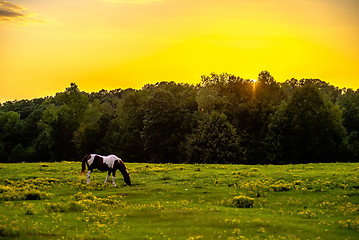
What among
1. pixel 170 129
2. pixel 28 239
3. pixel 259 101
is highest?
pixel 259 101

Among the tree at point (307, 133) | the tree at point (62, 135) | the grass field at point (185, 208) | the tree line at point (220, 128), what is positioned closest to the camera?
the grass field at point (185, 208)

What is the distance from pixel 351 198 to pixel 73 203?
18089 mm

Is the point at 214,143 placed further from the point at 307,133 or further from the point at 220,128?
the point at 307,133

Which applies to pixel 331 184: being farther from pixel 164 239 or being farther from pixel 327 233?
pixel 164 239

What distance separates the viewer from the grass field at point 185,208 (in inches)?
750

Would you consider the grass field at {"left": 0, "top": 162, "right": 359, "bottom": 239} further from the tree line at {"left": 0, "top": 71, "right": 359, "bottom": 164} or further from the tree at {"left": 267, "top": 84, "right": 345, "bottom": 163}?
the tree line at {"left": 0, "top": 71, "right": 359, "bottom": 164}

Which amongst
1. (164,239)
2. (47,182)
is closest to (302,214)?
(164,239)

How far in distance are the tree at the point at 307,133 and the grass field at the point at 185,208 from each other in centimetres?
3749

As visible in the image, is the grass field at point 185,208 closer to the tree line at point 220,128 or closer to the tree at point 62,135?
the tree line at point 220,128

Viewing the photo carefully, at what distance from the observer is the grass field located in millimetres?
19047

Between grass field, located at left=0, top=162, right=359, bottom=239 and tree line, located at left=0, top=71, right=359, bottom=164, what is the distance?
38424mm

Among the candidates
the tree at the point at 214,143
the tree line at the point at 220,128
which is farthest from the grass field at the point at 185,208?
the tree at the point at 214,143

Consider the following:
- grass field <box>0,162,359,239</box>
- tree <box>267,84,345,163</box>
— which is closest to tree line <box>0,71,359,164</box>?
tree <box>267,84,345,163</box>

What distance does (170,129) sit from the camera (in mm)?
91688
